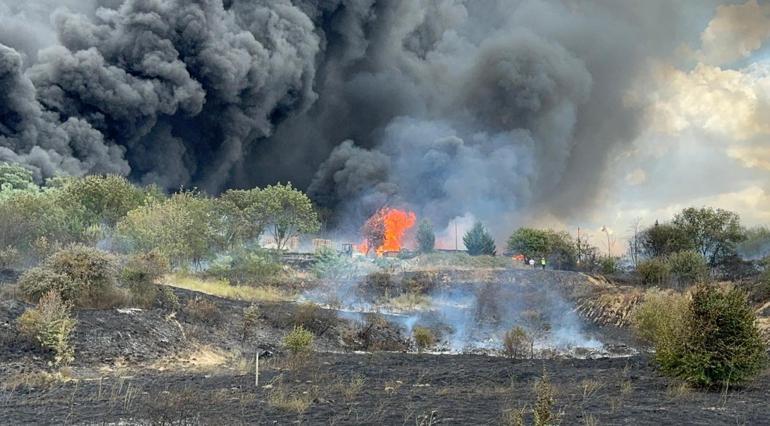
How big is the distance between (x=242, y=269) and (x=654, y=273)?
27940 mm

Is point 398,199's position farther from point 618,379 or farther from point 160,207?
point 618,379

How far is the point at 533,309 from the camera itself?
37562mm

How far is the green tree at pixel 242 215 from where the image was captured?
49188 millimetres

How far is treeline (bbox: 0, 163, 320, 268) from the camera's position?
33.8 meters

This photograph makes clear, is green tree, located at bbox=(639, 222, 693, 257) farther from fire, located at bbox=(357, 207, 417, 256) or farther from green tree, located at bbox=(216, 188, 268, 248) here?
green tree, located at bbox=(216, 188, 268, 248)

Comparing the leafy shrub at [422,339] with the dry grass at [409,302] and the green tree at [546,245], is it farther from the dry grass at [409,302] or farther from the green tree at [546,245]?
the green tree at [546,245]

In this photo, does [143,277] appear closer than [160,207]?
Yes

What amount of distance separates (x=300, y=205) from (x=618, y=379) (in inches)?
1787

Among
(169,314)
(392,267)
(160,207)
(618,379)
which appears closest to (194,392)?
(618,379)

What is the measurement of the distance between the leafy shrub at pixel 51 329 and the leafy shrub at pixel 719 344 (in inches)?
549

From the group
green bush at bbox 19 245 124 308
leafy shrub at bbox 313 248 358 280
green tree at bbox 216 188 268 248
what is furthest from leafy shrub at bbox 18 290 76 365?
leafy shrub at bbox 313 248 358 280

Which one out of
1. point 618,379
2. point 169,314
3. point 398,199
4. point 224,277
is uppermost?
point 398,199

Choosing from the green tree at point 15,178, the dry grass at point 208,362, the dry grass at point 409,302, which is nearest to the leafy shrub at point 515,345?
the dry grass at point 208,362

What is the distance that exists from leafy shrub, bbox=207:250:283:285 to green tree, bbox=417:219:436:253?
3493 cm
